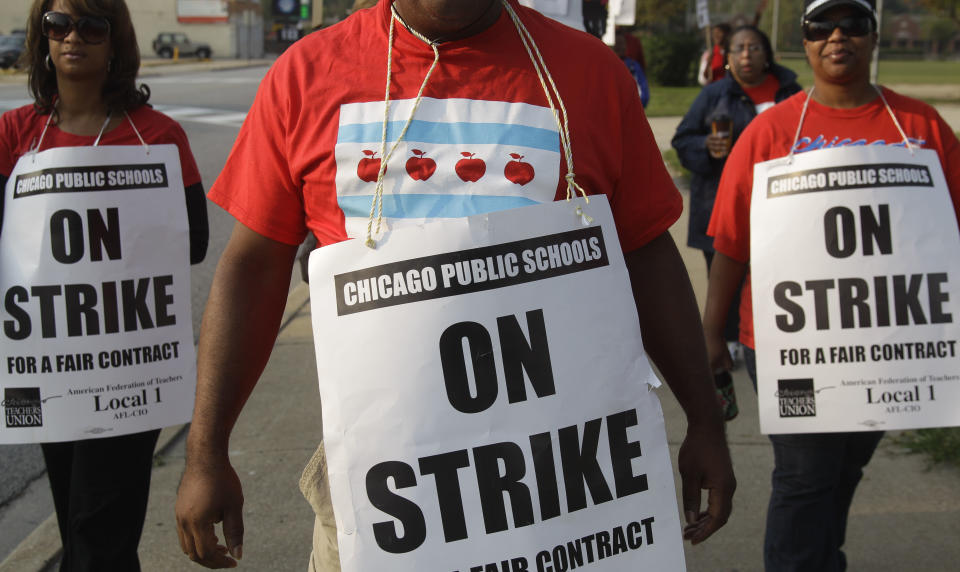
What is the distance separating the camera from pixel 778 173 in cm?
320

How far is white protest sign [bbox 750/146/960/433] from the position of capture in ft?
10.0

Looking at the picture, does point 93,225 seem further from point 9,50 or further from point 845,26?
point 9,50

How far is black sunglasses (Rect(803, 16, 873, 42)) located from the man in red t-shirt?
142 cm

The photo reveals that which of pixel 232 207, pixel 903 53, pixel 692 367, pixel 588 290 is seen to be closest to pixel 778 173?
pixel 692 367

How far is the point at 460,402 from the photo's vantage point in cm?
186

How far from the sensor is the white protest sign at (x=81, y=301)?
317 centimetres

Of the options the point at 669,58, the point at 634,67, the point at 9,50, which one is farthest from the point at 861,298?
the point at 9,50

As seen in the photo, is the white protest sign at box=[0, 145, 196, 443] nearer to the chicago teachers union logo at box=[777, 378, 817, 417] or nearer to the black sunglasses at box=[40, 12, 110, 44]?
the black sunglasses at box=[40, 12, 110, 44]

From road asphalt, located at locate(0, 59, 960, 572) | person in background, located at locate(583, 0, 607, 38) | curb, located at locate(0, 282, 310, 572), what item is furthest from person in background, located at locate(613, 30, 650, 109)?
curb, located at locate(0, 282, 310, 572)

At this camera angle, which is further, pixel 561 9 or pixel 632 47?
pixel 632 47

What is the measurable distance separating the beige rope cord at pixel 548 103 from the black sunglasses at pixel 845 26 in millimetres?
1623

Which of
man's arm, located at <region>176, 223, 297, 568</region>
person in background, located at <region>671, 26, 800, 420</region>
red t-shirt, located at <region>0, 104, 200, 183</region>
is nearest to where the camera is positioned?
man's arm, located at <region>176, 223, 297, 568</region>

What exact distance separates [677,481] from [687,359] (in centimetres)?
239

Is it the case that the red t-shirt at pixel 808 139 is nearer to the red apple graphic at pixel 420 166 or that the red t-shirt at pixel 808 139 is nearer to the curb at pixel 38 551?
the curb at pixel 38 551
